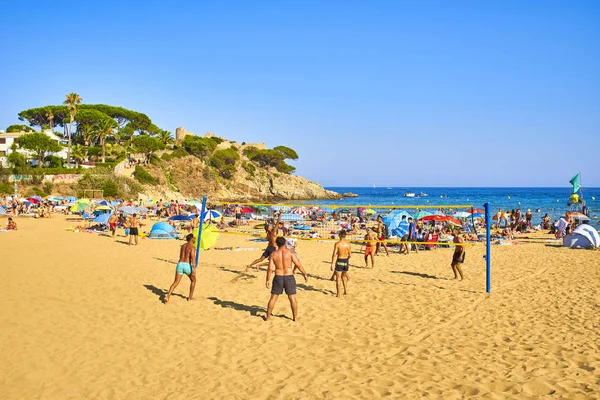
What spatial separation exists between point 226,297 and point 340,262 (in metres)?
2.29

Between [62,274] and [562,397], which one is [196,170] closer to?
[62,274]

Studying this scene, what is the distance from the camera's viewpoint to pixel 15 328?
6512 mm

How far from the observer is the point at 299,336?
6379mm

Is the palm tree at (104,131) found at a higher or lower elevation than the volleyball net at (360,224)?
higher

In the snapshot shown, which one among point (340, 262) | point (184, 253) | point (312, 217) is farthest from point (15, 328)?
point (312, 217)

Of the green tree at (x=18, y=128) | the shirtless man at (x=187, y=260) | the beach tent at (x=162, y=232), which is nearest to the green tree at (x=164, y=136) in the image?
the green tree at (x=18, y=128)

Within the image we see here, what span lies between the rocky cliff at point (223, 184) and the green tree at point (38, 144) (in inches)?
420

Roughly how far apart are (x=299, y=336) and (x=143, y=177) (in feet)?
163

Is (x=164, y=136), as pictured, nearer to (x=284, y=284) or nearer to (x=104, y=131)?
(x=104, y=131)

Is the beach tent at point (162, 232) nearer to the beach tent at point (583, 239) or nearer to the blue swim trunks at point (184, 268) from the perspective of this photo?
the blue swim trunks at point (184, 268)

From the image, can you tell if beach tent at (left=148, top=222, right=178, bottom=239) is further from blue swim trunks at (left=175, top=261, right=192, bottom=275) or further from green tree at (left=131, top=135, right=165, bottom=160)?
green tree at (left=131, top=135, right=165, bottom=160)

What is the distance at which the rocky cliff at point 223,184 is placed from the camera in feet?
186

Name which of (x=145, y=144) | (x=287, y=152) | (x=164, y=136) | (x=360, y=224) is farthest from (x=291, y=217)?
(x=287, y=152)

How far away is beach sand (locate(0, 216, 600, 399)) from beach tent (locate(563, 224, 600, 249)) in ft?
17.4
